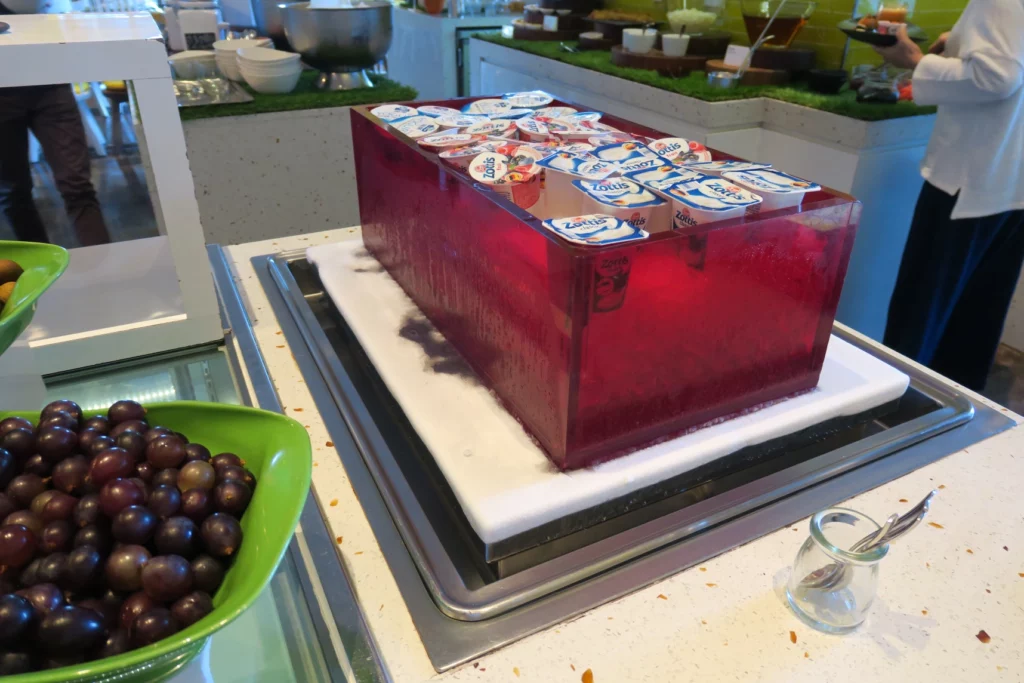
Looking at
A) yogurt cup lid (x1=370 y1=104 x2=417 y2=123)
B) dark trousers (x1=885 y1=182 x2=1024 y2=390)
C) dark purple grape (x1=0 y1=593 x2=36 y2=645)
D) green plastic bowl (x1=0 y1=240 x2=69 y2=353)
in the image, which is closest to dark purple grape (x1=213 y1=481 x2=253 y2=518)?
dark purple grape (x1=0 y1=593 x2=36 y2=645)

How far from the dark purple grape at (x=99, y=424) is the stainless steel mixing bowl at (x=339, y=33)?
65.9 inches

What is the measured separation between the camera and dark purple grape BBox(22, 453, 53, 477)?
0.47 meters

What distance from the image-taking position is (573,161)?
0.77 metres

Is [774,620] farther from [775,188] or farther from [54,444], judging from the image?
[54,444]

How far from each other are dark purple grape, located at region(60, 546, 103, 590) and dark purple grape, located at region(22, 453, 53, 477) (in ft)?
0.35

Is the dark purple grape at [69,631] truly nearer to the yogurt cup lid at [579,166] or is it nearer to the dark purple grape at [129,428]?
the dark purple grape at [129,428]

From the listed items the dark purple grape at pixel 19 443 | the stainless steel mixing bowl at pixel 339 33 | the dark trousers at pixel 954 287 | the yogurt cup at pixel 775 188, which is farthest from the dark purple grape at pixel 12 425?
the dark trousers at pixel 954 287

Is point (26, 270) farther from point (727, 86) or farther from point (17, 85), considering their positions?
point (727, 86)

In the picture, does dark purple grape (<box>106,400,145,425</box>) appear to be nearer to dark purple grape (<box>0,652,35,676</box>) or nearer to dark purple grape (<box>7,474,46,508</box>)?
dark purple grape (<box>7,474,46,508</box>)

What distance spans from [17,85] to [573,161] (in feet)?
1.89

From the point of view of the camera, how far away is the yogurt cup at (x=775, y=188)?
669 millimetres

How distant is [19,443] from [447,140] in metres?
0.55

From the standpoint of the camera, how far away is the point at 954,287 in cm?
187

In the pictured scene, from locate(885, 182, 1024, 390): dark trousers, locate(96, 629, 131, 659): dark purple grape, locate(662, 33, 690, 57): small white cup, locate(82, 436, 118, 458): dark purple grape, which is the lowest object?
locate(885, 182, 1024, 390): dark trousers
